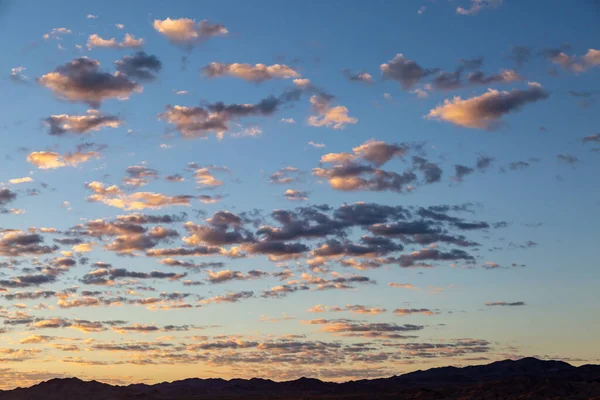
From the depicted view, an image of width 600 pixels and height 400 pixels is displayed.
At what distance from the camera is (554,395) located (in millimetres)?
191250

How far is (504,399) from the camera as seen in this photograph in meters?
199

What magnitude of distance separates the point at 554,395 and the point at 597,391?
12.4 m

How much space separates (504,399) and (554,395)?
13.3 metres

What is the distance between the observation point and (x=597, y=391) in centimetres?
19438

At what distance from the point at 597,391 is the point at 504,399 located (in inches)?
914
